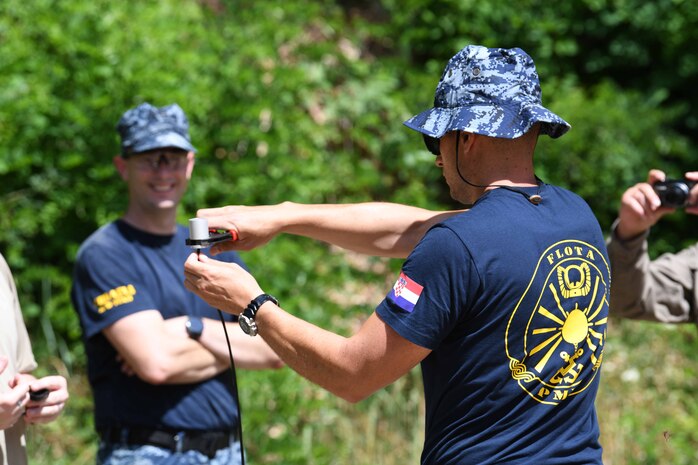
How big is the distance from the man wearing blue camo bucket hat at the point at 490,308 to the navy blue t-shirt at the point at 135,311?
1102mm

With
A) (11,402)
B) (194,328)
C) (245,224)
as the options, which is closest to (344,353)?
(245,224)

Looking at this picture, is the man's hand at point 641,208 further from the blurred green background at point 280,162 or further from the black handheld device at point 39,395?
the blurred green background at point 280,162

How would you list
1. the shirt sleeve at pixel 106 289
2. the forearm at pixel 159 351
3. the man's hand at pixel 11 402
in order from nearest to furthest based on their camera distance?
1. the man's hand at pixel 11 402
2. the forearm at pixel 159 351
3. the shirt sleeve at pixel 106 289

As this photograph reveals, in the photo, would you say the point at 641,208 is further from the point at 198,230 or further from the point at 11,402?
the point at 11,402

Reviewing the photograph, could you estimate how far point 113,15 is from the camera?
19.4 ft

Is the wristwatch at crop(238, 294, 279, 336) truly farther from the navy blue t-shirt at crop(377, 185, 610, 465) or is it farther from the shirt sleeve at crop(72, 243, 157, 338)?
the shirt sleeve at crop(72, 243, 157, 338)

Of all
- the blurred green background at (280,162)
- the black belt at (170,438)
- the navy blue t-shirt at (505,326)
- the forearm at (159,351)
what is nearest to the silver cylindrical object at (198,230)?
the navy blue t-shirt at (505,326)

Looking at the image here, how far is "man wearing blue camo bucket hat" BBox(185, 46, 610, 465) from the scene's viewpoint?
90.8 inches

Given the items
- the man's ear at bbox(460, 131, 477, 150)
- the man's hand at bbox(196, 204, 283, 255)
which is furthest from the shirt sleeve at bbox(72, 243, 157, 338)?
the man's ear at bbox(460, 131, 477, 150)

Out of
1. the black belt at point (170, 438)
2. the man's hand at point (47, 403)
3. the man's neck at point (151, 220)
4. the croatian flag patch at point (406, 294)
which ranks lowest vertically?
the black belt at point (170, 438)

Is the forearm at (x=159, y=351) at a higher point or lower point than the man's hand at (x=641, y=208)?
lower

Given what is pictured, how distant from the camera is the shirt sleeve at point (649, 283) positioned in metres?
3.46

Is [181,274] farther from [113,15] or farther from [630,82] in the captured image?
[630,82]

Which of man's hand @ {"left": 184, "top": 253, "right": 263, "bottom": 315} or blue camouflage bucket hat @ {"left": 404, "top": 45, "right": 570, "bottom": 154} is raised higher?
blue camouflage bucket hat @ {"left": 404, "top": 45, "right": 570, "bottom": 154}
